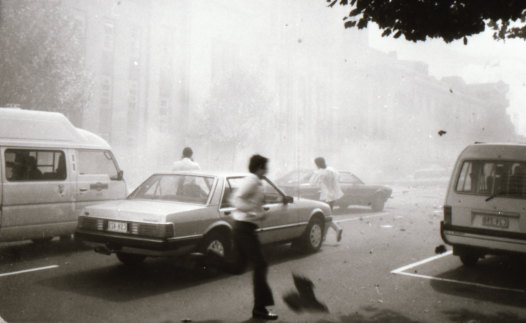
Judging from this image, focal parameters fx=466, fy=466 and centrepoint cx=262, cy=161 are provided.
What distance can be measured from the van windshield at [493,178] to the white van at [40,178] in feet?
19.9

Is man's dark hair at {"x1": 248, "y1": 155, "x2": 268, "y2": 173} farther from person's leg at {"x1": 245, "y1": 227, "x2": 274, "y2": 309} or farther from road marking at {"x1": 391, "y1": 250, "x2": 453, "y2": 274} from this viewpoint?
road marking at {"x1": 391, "y1": 250, "x2": 453, "y2": 274}

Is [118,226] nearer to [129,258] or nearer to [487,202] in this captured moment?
[129,258]

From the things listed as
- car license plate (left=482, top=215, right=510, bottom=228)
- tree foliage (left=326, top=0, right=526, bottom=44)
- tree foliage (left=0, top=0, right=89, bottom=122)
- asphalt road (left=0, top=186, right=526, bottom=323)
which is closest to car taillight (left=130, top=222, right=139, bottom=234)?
asphalt road (left=0, top=186, right=526, bottom=323)

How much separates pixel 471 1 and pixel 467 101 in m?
75.7

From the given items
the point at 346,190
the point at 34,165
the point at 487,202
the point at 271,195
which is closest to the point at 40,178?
the point at 34,165

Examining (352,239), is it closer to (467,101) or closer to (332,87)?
(332,87)

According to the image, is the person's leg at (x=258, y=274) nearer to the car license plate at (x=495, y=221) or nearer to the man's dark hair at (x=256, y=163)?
the man's dark hair at (x=256, y=163)

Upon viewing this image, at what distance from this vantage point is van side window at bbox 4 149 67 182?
7.09 meters

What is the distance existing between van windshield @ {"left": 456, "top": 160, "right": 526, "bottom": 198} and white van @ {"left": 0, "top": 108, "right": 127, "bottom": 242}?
19.9 ft

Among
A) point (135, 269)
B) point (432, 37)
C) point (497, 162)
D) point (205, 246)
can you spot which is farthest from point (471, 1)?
point (135, 269)

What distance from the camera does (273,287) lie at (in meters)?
5.79

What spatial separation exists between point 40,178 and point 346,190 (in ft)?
29.4

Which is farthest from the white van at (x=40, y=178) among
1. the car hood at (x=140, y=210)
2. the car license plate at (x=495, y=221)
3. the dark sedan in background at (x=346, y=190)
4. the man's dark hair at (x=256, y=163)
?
the car license plate at (x=495, y=221)

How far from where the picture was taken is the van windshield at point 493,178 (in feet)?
21.0
